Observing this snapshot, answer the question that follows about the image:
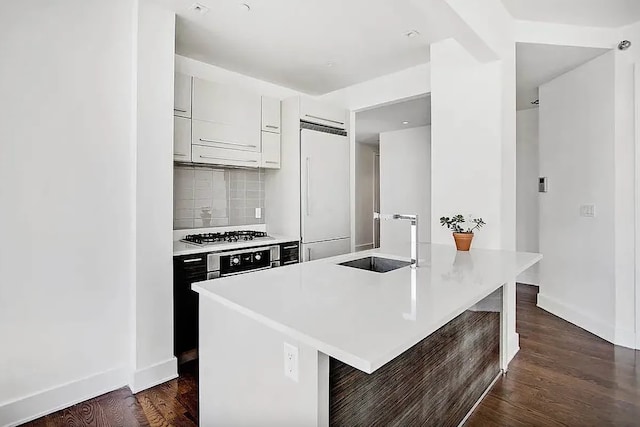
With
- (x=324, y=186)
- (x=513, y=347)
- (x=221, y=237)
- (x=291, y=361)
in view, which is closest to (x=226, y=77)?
(x=324, y=186)

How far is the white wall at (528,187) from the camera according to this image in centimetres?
482

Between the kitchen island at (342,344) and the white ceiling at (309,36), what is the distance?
4.90 feet

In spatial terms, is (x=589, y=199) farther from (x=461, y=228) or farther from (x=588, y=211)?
(x=461, y=228)

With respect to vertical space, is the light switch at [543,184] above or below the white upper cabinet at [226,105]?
below

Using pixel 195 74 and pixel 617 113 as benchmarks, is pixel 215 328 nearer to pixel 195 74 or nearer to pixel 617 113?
pixel 195 74

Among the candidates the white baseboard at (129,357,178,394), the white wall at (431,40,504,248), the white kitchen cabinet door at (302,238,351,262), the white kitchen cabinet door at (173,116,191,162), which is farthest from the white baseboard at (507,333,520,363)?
the white kitchen cabinet door at (173,116,191,162)

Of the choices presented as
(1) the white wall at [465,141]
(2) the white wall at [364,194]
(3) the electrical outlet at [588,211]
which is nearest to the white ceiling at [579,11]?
(1) the white wall at [465,141]

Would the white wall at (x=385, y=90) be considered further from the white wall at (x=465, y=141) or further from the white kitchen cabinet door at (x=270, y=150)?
the white kitchen cabinet door at (x=270, y=150)

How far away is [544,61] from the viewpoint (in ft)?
10.6

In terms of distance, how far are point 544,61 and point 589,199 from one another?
4.50ft

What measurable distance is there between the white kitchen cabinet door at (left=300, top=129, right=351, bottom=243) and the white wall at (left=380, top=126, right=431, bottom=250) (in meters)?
2.44

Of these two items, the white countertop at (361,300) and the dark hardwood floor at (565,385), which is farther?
the dark hardwood floor at (565,385)

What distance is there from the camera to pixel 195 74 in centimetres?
328

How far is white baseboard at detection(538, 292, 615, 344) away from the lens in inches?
121
